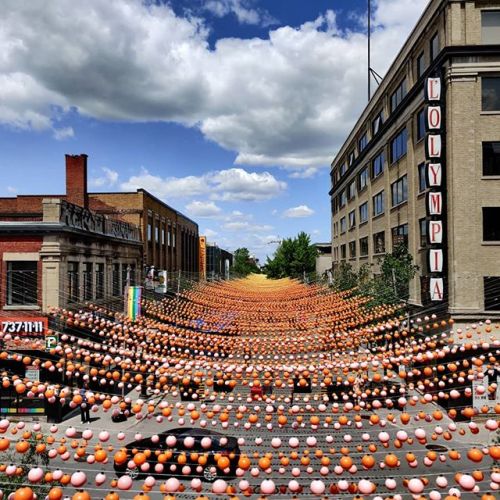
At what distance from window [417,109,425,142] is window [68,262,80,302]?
2132 centimetres

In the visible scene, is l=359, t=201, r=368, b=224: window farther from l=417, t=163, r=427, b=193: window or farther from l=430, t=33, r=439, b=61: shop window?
l=430, t=33, r=439, b=61: shop window

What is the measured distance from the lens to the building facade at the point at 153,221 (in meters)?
32.3

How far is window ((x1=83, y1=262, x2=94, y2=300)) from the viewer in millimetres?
22391

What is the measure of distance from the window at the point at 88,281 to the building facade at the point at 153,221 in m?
9.13

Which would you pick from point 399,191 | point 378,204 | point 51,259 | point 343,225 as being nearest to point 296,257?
point 343,225

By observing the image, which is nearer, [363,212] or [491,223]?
[491,223]

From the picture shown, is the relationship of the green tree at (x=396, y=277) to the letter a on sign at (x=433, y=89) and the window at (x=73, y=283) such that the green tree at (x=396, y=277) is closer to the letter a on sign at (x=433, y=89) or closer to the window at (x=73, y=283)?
the letter a on sign at (x=433, y=89)

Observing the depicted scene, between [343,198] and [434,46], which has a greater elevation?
[434,46]

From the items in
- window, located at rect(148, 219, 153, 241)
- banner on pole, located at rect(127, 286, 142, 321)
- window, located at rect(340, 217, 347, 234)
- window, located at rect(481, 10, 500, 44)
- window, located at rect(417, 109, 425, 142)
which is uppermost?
window, located at rect(481, 10, 500, 44)

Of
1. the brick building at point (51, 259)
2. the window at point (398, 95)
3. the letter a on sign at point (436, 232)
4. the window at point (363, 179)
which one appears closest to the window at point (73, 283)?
the brick building at point (51, 259)

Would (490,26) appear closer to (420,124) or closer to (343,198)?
(420,124)

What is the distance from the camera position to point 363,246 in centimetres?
3988

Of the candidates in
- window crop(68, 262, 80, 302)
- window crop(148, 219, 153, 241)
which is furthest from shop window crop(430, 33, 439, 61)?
window crop(148, 219, 153, 241)

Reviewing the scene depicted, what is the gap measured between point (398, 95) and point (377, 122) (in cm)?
633
